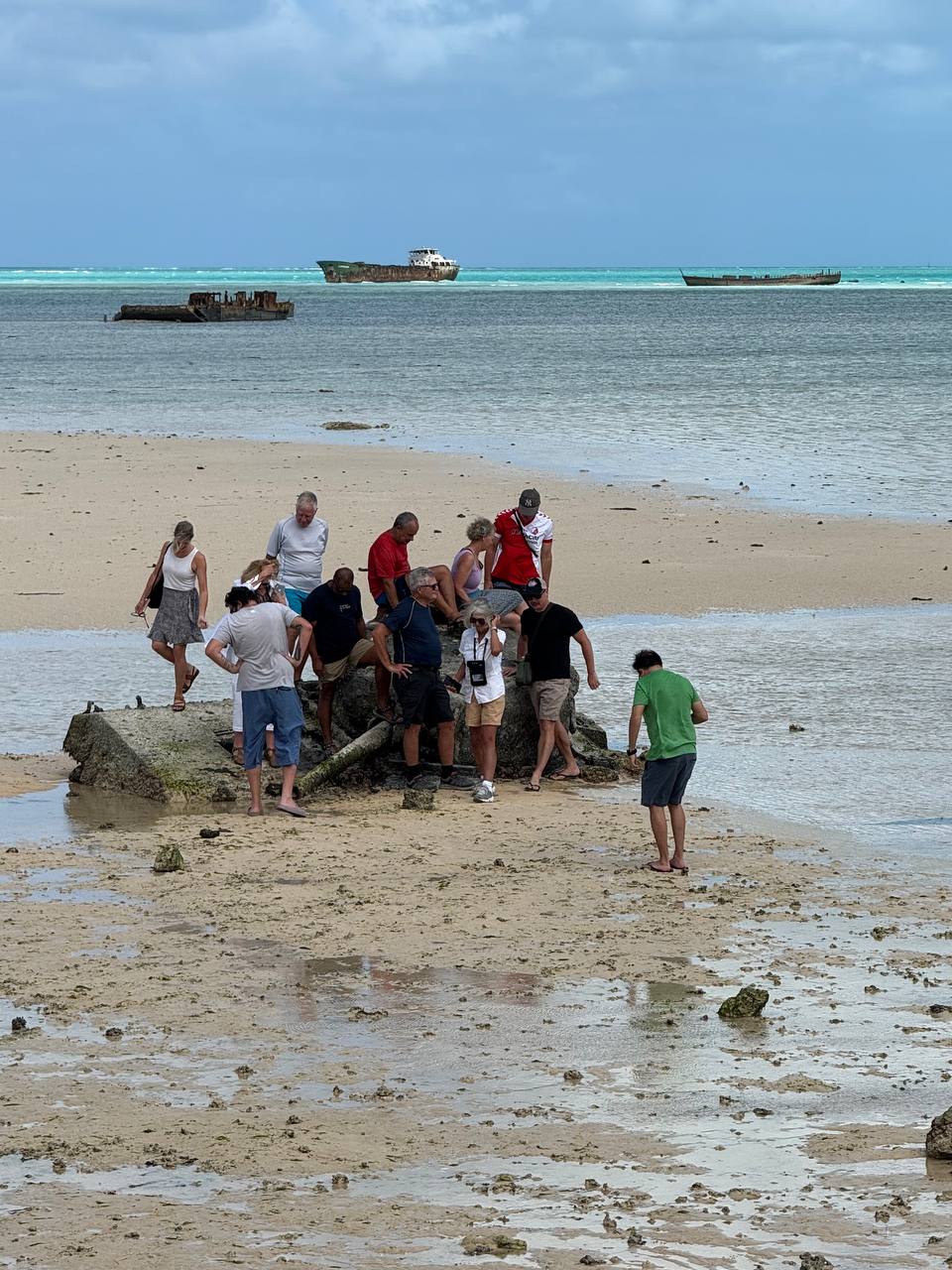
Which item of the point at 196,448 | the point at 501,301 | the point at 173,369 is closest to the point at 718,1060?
the point at 196,448

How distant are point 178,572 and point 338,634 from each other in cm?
167

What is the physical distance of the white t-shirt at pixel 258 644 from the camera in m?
11.1

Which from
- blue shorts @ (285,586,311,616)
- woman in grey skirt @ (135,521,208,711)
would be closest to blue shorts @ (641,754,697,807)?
blue shorts @ (285,586,311,616)

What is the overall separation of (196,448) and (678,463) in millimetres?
8426

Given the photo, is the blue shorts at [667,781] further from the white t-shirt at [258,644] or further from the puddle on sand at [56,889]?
the puddle on sand at [56,889]

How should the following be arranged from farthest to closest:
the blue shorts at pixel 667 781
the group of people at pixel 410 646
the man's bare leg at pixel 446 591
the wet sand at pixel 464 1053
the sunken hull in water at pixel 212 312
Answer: the sunken hull in water at pixel 212 312 → the man's bare leg at pixel 446 591 → the group of people at pixel 410 646 → the blue shorts at pixel 667 781 → the wet sand at pixel 464 1053

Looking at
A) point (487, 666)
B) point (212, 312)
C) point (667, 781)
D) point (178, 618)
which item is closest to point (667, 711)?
point (667, 781)

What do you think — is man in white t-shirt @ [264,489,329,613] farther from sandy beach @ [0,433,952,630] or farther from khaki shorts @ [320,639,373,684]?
sandy beach @ [0,433,952,630]

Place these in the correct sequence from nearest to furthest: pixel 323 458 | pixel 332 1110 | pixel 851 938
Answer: pixel 332 1110
pixel 851 938
pixel 323 458

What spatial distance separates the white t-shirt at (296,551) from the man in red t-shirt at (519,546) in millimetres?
1269

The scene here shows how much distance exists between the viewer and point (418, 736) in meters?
12.2

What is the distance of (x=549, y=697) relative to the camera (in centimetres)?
1196

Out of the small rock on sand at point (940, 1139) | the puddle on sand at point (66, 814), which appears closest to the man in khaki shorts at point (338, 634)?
the puddle on sand at point (66, 814)

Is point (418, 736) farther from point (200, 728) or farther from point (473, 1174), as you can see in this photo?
point (473, 1174)
